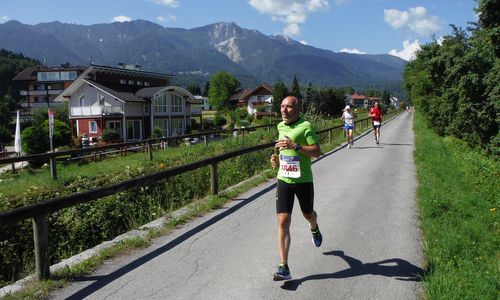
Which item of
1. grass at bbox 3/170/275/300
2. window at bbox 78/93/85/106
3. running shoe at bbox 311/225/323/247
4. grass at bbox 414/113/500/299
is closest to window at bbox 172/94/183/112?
window at bbox 78/93/85/106

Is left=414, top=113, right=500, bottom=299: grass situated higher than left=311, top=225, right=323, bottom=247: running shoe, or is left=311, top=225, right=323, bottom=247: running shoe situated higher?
left=311, top=225, right=323, bottom=247: running shoe

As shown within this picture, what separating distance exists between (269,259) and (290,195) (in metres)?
0.98

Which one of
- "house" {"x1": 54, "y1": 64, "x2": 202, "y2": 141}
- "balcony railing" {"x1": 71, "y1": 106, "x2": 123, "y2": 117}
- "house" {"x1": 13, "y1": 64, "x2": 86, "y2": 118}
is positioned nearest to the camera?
"balcony railing" {"x1": 71, "y1": 106, "x2": 123, "y2": 117}

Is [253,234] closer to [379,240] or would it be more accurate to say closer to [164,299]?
[379,240]

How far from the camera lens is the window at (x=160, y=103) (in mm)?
53750

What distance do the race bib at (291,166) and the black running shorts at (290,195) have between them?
0.33 ft

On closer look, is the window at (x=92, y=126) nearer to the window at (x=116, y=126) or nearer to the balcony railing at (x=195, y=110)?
the window at (x=116, y=126)

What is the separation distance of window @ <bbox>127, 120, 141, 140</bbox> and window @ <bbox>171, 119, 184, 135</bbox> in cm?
500

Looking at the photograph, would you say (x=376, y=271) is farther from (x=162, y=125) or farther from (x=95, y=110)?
(x=162, y=125)

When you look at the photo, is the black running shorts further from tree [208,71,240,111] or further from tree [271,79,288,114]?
tree [208,71,240,111]

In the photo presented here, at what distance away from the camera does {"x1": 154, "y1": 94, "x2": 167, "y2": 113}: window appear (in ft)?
176

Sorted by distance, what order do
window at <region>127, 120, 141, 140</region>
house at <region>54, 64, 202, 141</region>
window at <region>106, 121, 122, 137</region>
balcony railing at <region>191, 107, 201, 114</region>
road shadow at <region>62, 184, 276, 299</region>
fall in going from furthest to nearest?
balcony railing at <region>191, 107, 201, 114</region> → window at <region>127, 120, 141, 140</region> → window at <region>106, 121, 122, 137</region> → house at <region>54, 64, 202, 141</region> → road shadow at <region>62, 184, 276, 299</region>

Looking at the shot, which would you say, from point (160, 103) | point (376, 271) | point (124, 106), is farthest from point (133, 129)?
point (376, 271)

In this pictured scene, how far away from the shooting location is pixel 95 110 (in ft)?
162
